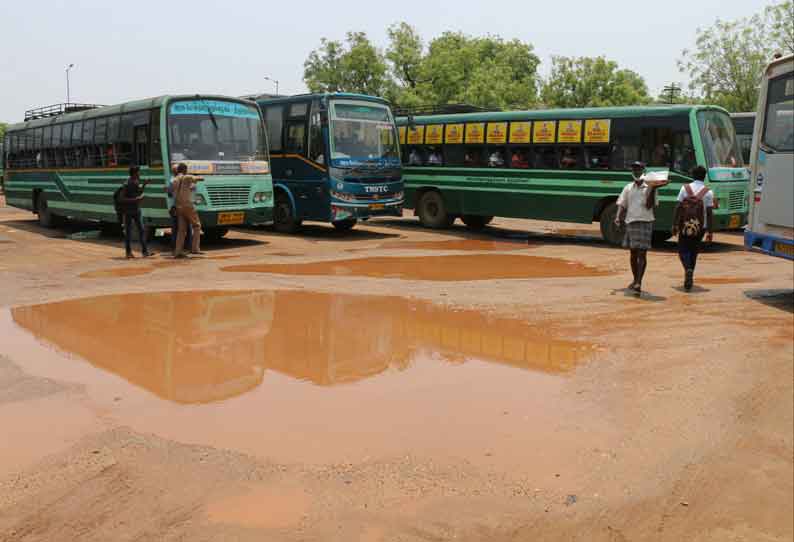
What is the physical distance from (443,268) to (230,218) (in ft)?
17.2

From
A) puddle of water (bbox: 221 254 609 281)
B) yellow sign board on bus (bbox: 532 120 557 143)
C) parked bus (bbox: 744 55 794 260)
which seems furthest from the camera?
yellow sign board on bus (bbox: 532 120 557 143)

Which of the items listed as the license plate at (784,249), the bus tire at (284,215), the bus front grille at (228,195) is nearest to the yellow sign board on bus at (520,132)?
the bus tire at (284,215)

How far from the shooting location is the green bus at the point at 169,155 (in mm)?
14562

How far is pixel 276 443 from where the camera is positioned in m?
4.66

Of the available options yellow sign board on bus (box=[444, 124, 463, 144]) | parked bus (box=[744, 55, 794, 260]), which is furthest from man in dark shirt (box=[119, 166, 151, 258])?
parked bus (box=[744, 55, 794, 260])

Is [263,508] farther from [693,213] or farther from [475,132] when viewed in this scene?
[475,132]

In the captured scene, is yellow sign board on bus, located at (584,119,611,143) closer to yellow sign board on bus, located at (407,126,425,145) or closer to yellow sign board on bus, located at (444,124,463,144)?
yellow sign board on bus, located at (444,124,463,144)

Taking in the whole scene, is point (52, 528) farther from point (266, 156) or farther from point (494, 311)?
point (266, 156)

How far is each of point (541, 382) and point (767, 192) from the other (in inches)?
215

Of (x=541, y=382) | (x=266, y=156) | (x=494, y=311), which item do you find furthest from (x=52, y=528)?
(x=266, y=156)

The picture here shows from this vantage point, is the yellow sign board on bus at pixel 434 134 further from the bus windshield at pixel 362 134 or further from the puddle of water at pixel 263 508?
the puddle of water at pixel 263 508

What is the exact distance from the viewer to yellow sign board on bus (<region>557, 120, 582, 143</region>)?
15.8 metres

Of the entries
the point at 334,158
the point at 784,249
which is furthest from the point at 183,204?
the point at 784,249

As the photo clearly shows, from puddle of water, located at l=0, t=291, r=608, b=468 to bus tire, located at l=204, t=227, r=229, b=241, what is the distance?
8.04 m
